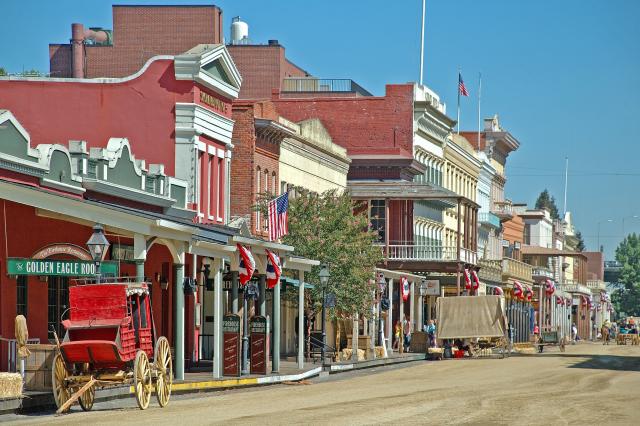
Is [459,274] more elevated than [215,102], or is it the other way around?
[215,102]

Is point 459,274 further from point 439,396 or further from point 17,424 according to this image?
point 17,424

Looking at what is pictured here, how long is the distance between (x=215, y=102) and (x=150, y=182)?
7952mm

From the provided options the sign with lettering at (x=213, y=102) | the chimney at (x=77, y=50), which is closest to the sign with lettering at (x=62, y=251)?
the sign with lettering at (x=213, y=102)

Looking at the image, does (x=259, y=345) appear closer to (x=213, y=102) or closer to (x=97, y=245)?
(x=97, y=245)

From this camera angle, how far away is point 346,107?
80000mm

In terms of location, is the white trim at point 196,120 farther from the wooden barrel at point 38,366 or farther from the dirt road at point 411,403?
the wooden barrel at point 38,366

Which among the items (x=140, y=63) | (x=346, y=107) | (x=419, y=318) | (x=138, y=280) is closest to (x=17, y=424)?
(x=138, y=280)

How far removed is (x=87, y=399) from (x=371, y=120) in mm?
56223

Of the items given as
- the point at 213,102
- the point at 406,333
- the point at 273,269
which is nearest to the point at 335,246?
the point at 213,102

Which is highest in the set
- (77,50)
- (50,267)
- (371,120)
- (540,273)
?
(77,50)

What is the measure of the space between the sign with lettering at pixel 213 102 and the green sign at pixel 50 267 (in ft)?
64.2

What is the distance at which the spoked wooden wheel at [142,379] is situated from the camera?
2430 cm

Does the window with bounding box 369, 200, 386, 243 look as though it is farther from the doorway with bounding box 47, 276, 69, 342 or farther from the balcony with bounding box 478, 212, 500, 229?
the doorway with bounding box 47, 276, 69, 342

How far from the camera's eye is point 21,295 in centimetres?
3294
